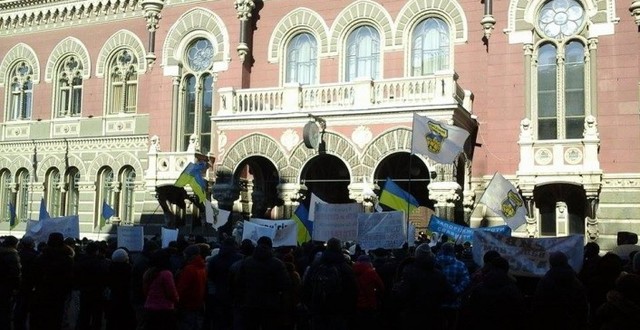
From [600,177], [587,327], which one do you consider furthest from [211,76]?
[587,327]

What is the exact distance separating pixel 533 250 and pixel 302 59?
17397 mm

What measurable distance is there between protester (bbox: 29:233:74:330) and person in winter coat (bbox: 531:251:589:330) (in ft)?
24.9

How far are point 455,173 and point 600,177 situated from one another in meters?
4.19

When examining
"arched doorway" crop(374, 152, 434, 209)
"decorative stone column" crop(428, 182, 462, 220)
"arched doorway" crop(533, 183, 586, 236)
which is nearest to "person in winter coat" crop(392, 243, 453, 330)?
"decorative stone column" crop(428, 182, 462, 220)

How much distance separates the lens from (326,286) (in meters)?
11.0

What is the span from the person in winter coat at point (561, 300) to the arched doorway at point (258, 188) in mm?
17635

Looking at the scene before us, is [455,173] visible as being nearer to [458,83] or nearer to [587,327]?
[458,83]

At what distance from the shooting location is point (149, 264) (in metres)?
11.6

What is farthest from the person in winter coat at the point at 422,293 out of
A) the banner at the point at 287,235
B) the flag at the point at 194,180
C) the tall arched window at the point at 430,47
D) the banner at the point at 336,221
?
the tall arched window at the point at 430,47

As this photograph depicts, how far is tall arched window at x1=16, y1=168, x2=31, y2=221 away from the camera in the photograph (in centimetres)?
3431

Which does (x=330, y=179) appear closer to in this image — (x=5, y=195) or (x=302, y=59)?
(x=302, y=59)

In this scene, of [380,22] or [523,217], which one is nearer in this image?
[523,217]

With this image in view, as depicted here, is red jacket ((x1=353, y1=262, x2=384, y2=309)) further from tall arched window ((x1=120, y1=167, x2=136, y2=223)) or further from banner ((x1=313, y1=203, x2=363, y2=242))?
tall arched window ((x1=120, y1=167, x2=136, y2=223))

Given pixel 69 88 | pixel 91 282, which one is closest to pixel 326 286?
pixel 91 282
